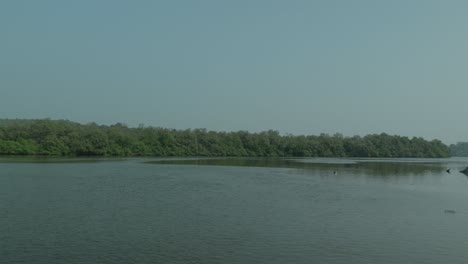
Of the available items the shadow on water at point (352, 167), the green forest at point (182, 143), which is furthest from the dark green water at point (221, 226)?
the green forest at point (182, 143)

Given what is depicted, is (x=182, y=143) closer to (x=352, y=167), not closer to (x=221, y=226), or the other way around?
(x=352, y=167)

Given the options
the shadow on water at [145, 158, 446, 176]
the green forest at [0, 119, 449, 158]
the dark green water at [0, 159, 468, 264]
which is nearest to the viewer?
the dark green water at [0, 159, 468, 264]

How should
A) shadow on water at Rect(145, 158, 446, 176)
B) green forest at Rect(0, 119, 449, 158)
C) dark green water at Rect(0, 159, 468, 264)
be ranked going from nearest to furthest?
1. dark green water at Rect(0, 159, 468, 264)
2. shadow on water at Rect(145, 158, 446, 176)
3. green forest at Rect(0, 119, 449, 158)

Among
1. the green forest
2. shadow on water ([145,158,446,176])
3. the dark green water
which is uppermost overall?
the green forest

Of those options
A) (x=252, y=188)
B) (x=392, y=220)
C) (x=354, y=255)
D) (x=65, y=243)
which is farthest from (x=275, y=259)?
(x=252, y=188)

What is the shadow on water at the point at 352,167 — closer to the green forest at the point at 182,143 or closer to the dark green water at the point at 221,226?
the green forest at the point at 182,143

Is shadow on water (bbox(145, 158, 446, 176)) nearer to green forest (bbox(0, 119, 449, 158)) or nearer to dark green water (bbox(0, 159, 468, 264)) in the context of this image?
green forest (bbox(0, 119, 449, 158))

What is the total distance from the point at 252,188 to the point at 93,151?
223 ft

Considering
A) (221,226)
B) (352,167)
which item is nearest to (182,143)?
(352,167)

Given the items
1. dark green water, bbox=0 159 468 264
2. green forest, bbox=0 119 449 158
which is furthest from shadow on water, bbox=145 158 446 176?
dark green water, bbox=0 159 468 264

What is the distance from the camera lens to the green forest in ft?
298

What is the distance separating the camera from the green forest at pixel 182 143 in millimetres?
90938

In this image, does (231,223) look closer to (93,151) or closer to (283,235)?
(283,235)

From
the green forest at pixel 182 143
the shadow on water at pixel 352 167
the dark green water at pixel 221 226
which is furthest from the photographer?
the green forest at pixel 182 143
